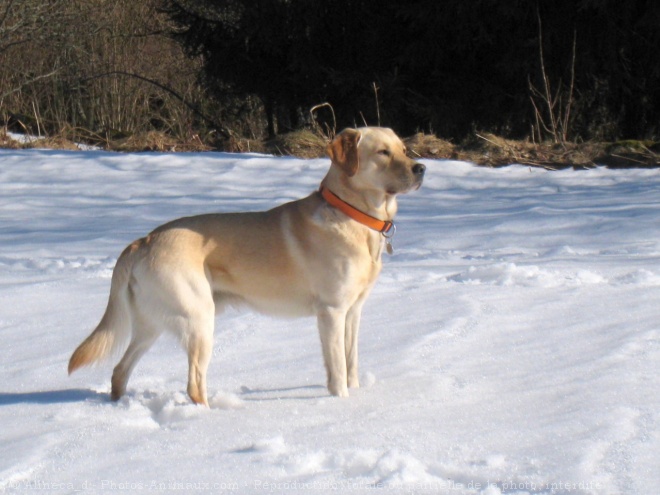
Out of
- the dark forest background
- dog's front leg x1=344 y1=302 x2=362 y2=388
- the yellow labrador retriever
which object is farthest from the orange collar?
the dark forest background

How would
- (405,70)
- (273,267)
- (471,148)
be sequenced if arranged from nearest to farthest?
1. (273,267)
2. (471,148)
3. (405,70)

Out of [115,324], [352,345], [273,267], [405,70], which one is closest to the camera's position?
[115,324]

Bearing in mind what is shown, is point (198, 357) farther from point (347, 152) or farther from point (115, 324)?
point (347, 152)

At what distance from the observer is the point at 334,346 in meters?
3.76

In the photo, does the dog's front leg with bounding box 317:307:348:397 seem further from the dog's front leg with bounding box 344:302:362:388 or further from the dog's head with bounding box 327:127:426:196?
the dog's head with bounding box 327:127:426:196

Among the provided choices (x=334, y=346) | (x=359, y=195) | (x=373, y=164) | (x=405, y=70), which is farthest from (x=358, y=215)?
(x=405, y=70)

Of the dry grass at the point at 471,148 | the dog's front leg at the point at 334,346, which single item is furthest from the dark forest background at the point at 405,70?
the dog's front leg at the point at 334,346

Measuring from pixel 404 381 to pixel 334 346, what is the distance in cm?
34

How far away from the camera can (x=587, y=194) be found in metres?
8.50

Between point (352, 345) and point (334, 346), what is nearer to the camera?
point (334, 346)

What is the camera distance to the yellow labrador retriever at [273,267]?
3594 millimetres

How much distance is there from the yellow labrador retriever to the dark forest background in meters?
7.86

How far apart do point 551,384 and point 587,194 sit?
5274 mm

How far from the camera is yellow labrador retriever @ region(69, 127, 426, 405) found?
359 centimetres
